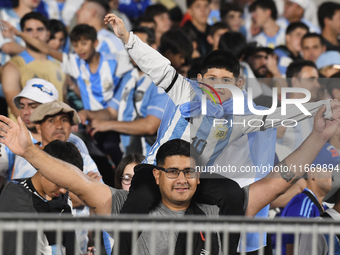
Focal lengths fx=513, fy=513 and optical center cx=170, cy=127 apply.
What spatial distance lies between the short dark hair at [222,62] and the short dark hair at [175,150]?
0.72 metres

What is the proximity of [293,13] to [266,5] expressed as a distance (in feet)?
1.97

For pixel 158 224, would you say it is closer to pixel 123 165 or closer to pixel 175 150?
→ pixel 175 150

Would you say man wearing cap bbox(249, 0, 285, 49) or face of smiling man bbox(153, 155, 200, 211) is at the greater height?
man wearing cap bbox(249, 0, 285, 49)

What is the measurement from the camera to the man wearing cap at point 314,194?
3879 mm

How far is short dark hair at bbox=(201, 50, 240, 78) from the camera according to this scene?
368 cm

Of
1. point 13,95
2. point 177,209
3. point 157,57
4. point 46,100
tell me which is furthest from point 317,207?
point 13,95

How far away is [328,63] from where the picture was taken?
6.55 metres

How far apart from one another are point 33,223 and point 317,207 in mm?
2573

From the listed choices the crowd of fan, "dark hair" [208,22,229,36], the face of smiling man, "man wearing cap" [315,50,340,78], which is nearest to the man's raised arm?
the crowd of fan

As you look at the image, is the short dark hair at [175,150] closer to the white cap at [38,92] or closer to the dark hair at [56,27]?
the white cap at [38,92]

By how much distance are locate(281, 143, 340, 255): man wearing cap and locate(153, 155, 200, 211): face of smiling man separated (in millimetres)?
1098

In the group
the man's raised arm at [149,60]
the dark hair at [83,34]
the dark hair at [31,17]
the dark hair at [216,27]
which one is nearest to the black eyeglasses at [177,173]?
the man's raised arm at [149,60]

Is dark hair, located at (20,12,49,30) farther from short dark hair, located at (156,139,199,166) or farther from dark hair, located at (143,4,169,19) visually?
short dark hair, located at (156,139,199,166)

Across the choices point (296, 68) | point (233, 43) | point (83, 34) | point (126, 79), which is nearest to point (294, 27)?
point (233, 43)
